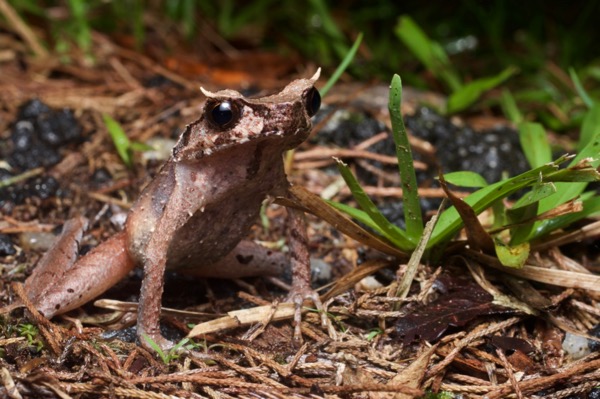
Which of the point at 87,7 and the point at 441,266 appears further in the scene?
the point at 87,7

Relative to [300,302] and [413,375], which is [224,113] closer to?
[300,302]

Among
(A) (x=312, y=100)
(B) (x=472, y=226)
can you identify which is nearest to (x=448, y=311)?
(B) (x=472, y=226)

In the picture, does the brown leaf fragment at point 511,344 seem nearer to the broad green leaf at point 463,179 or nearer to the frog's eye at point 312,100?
the broad green leaf at point 463,179

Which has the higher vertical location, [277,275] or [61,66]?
[61,66]

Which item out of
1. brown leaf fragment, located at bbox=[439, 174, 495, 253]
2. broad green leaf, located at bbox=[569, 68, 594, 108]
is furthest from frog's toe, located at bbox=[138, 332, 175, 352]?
broad green leaf, located at bbox=[569, 68, 594, 108]

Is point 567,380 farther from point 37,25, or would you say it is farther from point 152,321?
point 37,25

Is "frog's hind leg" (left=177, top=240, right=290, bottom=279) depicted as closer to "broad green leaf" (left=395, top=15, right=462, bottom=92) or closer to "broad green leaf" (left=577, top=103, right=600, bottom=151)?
"broad green leaf" (left=577, top=103, right=600, bottom=151)

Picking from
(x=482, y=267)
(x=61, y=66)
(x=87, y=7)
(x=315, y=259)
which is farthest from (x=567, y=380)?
(x=87, y=7)
